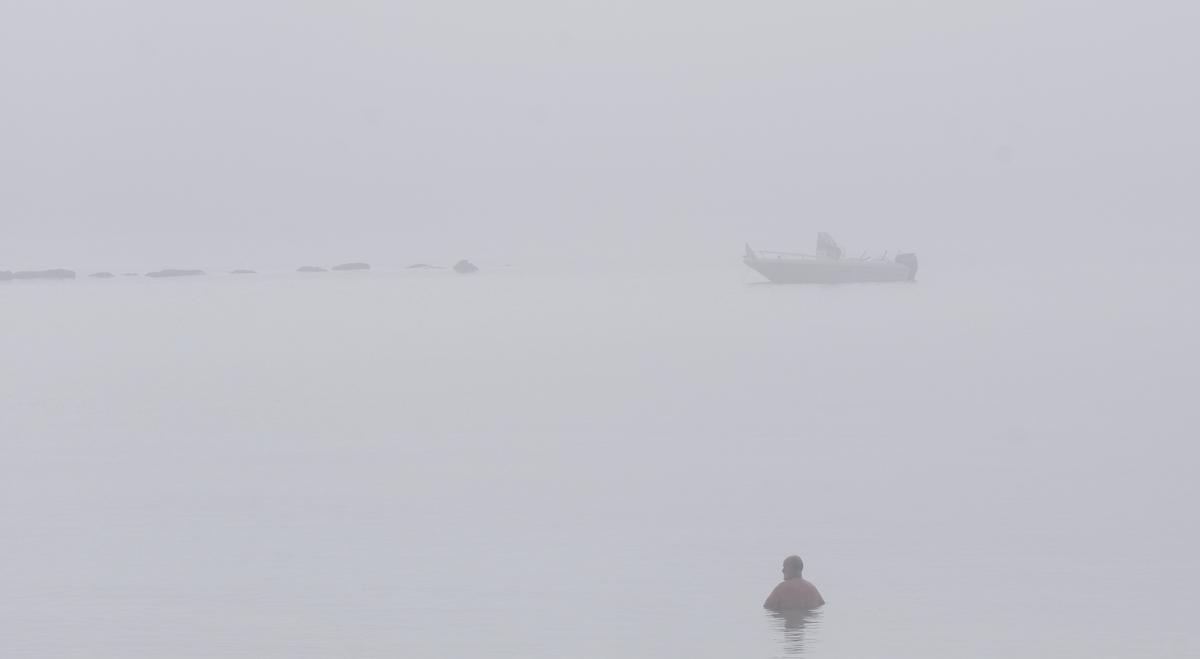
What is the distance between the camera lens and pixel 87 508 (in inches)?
1555

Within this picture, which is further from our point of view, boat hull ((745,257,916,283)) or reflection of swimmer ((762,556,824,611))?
boat hull ((745,257,916,283))

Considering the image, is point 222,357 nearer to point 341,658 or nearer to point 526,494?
point 526,494

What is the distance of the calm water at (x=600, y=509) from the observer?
1037 inches

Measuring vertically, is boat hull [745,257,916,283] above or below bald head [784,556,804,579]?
above

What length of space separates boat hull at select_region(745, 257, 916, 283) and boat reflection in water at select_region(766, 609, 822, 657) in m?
158

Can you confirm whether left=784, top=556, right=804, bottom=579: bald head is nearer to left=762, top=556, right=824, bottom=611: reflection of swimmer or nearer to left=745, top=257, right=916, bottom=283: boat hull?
left=762, top=556, right=824, bottom=611: reflection of swimmer

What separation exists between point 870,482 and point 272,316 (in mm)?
123480

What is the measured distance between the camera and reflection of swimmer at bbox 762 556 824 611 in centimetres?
2698

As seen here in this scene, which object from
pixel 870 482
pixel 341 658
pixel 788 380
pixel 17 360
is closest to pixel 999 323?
pixel 788 380

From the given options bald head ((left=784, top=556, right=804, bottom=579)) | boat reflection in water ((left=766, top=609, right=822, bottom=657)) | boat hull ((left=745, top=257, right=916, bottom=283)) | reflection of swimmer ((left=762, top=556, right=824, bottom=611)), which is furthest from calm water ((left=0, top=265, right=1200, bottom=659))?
boat hull ((left=745, top=257, right=916, bottom=283))

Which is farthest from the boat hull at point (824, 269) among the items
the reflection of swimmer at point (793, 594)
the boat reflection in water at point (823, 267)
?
the reflection of swimmer at point (793, 594)

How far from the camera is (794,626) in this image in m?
26.2

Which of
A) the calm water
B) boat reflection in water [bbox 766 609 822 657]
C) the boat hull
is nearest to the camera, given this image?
boat reflection in water [bbox 766 609 822 657]

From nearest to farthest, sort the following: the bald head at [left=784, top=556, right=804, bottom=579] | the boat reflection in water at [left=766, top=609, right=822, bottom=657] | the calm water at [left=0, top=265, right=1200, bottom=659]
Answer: the boat reflection in water at [left=766, top=609, right=822, bottom=657], the calm water at [left=0, top=265, right=1200, bottom=659], the bald head at [left=784, top=556, right=804, bottom=579]
